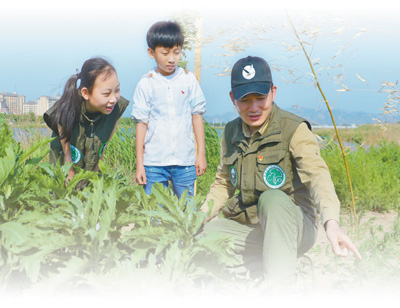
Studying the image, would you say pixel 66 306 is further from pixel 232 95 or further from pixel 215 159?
pixel 215 159

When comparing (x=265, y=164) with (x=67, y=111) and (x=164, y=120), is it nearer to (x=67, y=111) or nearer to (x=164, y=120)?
(x=164, y=120)

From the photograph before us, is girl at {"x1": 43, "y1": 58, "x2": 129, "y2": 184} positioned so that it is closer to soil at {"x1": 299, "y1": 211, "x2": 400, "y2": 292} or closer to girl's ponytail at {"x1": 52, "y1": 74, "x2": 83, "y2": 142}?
girl's ponytail at {"x1": 52, "y1": 74, "x2": 83, "y2": 142}

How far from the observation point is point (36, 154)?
204cm

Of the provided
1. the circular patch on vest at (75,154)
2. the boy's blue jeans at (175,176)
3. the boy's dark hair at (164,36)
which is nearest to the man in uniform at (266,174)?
the boy's blue jeans at (175,176)

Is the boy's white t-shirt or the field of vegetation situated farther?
the boy's white t-shirt

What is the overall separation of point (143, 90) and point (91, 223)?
2.09 meters

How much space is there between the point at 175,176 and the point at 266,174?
127 centimetres

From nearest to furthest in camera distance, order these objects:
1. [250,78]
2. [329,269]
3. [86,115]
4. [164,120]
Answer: [250,78], [329,269], [86,115], [164,120]

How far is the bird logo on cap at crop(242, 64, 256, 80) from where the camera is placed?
93.7 inches

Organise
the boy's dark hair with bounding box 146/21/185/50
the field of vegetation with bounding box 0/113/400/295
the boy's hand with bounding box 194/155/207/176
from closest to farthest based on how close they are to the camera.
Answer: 1. the field of vegetation with bounding box 0/113/400/295
2. the boy's dark hair with bounding box 146/21/185/50
3. the boy's hand with bounding box 194/155/207/176

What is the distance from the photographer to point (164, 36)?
136 inches

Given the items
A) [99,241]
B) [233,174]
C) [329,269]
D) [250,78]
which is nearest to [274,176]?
[233,174]

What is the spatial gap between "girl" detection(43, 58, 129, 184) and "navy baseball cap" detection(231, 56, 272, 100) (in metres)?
1.19

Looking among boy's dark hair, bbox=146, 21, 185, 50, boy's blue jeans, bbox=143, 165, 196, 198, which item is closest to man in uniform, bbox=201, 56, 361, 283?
boy's blue jeans, bbox=143, 165, 196, 198
